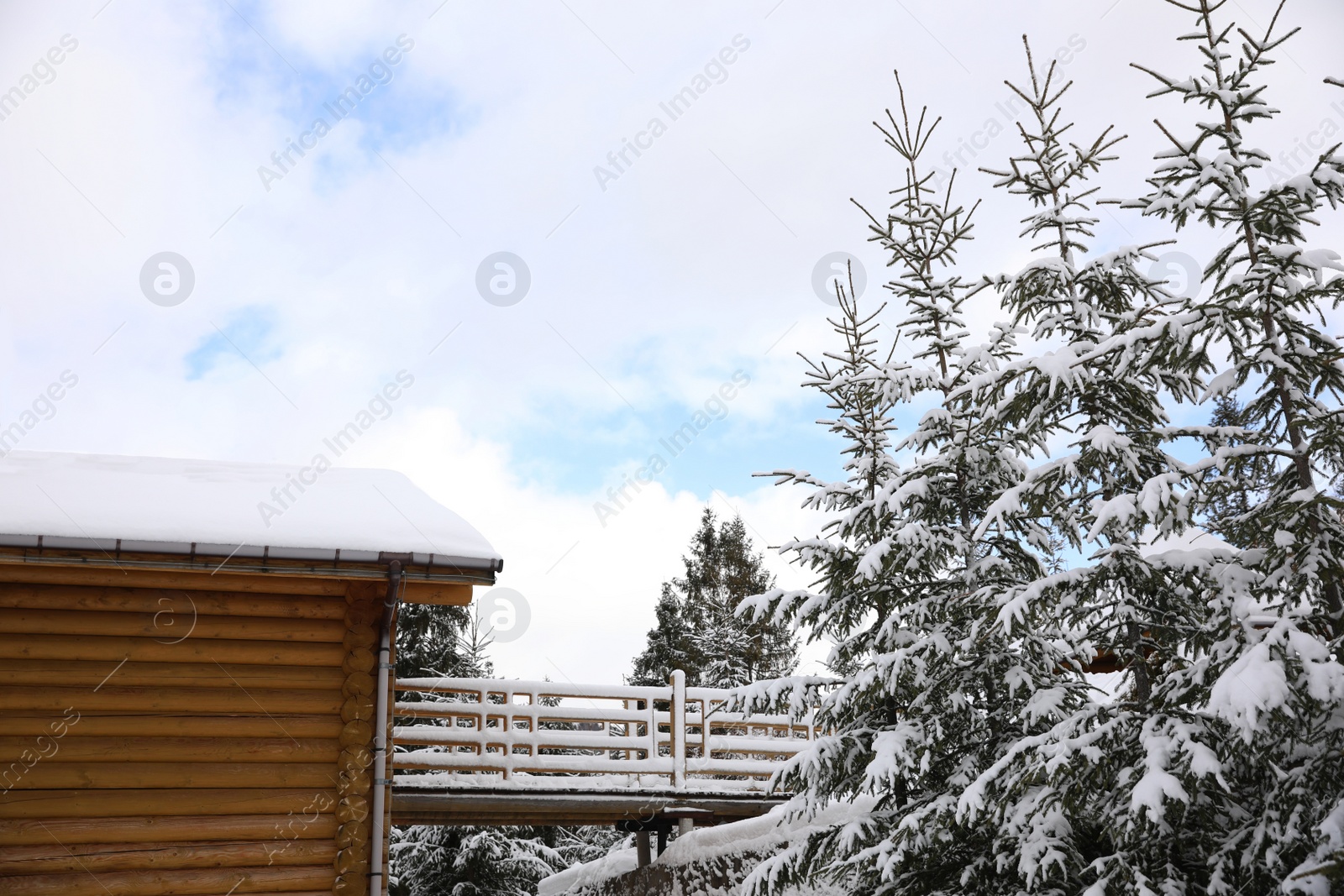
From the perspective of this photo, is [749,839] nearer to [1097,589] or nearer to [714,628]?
[1097,589]

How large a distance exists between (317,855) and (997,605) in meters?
5.31

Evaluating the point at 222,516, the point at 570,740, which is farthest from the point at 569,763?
the point at 222,516

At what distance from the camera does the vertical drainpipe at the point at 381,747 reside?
267 inches

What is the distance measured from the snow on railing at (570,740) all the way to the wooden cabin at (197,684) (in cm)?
293

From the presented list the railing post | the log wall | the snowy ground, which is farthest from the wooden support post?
the log wall

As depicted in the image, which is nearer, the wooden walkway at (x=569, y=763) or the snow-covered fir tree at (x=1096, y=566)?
the snow-covered fir tree at (x=1096, y=566)

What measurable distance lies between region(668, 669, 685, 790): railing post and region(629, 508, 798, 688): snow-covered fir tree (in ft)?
40.6

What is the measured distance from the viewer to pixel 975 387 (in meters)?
6.46

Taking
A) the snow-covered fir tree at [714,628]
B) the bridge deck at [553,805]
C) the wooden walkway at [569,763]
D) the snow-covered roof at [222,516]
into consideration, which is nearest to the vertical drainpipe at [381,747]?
the snow-covered roof at [222,516]

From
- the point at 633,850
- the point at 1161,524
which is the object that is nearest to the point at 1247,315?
the point at 1161,524

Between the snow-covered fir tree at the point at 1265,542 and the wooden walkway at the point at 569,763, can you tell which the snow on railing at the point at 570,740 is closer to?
the wooden walkway at the point at 569,763

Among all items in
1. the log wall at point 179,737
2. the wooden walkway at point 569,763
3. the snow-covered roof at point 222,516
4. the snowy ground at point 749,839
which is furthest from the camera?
the wooden walkway at point 569,763

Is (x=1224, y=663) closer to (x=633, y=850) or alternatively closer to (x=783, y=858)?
(x=783, y=858)

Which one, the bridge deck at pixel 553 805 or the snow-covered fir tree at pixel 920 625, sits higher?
the snow-covered fir tree at pixel 920 625
